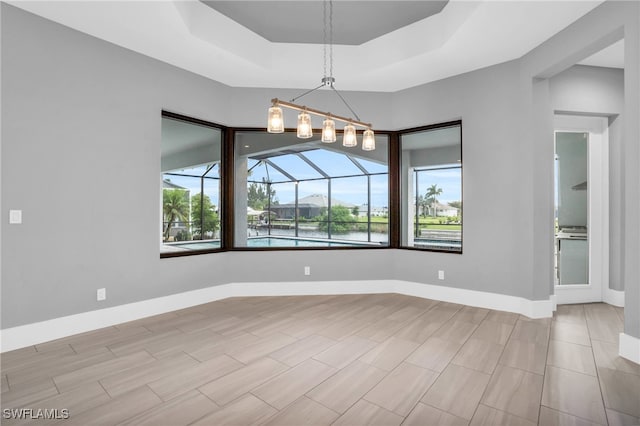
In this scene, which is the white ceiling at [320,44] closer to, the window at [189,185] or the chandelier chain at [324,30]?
the chandelier chain at [324,30]

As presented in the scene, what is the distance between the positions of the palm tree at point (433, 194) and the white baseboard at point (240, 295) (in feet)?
3.60

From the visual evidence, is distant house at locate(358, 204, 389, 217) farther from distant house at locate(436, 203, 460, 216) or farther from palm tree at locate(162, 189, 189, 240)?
palm tree at locate(162, 189, 189, 240)

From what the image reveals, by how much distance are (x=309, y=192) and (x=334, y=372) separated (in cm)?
279

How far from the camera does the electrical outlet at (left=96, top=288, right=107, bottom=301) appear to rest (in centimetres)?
321

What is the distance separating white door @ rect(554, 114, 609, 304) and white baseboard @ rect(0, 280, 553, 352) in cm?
Result: 78

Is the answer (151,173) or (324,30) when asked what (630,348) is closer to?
(324,30)

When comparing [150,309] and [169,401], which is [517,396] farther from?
[150,309]

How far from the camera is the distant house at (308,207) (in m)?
4.69

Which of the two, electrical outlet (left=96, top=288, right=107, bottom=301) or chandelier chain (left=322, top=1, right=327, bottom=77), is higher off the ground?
chandelier chain (left=322, top=1, right=327, bottom=77)

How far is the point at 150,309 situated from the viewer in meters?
3.59

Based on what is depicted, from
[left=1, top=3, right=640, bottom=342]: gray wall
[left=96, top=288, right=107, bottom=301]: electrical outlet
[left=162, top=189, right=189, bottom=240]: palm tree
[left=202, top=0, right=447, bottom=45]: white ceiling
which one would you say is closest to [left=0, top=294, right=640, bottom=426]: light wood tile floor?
[left=96, top=288, right=107, bottom=301]: electrical outlet

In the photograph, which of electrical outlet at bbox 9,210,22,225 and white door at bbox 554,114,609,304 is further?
white door at bbox 554,114,609,304

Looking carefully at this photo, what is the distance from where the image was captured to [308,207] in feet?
15.6

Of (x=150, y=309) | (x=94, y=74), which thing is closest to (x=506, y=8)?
(x=94, y=74)
